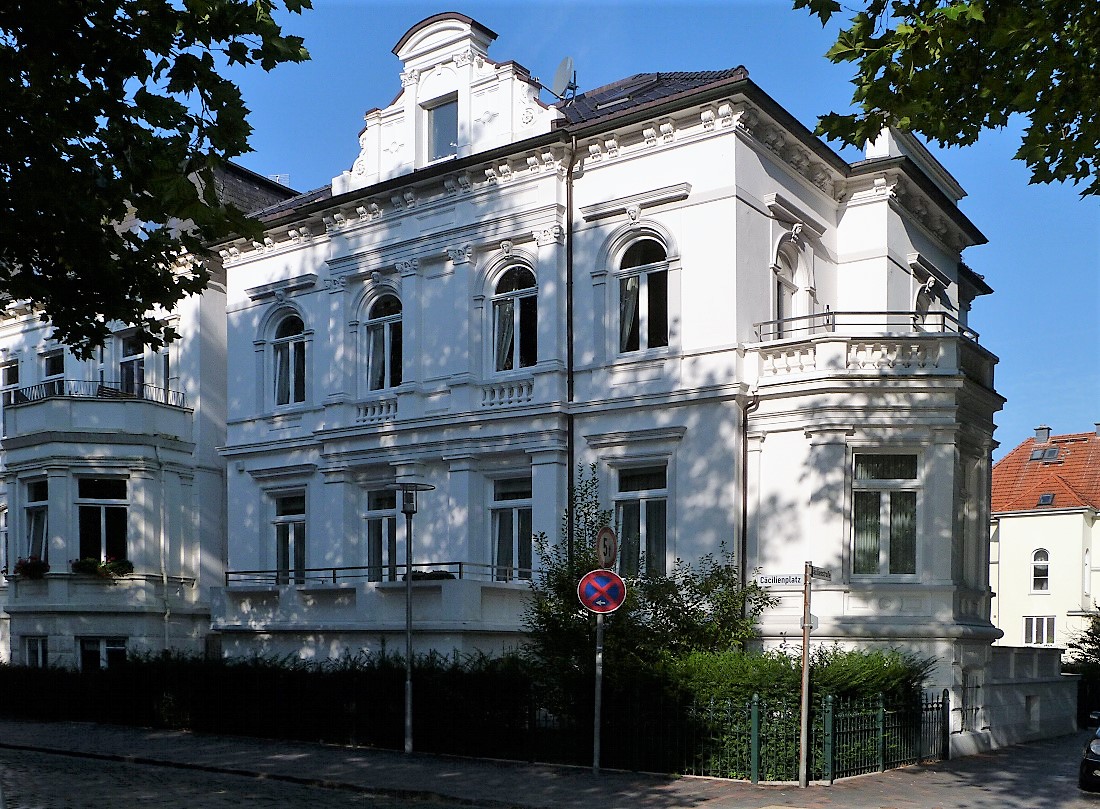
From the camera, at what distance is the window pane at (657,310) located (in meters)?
21.4

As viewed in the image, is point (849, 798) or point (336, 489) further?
point (336, 489)

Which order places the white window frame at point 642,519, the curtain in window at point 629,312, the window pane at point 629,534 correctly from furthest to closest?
the curtain in window at point 629,312 → the window pane at point 629,534 → the white window frame at point 642,519

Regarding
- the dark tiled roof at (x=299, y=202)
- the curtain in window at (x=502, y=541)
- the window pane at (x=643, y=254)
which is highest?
the dark tiled roof at (x=299, y=202)

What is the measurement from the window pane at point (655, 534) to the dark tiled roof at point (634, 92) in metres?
6.96

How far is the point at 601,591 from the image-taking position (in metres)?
15.3

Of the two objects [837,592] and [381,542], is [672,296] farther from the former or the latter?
[381,542]

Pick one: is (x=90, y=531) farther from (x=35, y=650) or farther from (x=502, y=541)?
(x=502, y=541)

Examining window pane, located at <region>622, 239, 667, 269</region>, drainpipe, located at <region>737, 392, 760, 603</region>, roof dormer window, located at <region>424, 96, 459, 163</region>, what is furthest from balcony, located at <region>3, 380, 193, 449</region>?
drainpipe, located at <region>737, 392, 760, 603</region>

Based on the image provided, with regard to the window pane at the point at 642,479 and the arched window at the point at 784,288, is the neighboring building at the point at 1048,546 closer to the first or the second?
the arched window at the point at 784,288

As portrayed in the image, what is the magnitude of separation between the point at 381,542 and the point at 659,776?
1033cm

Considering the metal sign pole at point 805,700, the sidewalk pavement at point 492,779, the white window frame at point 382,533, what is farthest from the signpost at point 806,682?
the white window frame at point 382,533

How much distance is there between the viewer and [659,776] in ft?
51.7

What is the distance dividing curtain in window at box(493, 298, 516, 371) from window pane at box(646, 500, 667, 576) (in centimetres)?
403

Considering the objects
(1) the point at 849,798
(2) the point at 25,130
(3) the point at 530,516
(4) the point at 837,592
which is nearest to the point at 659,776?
(1) the point at 849,798
